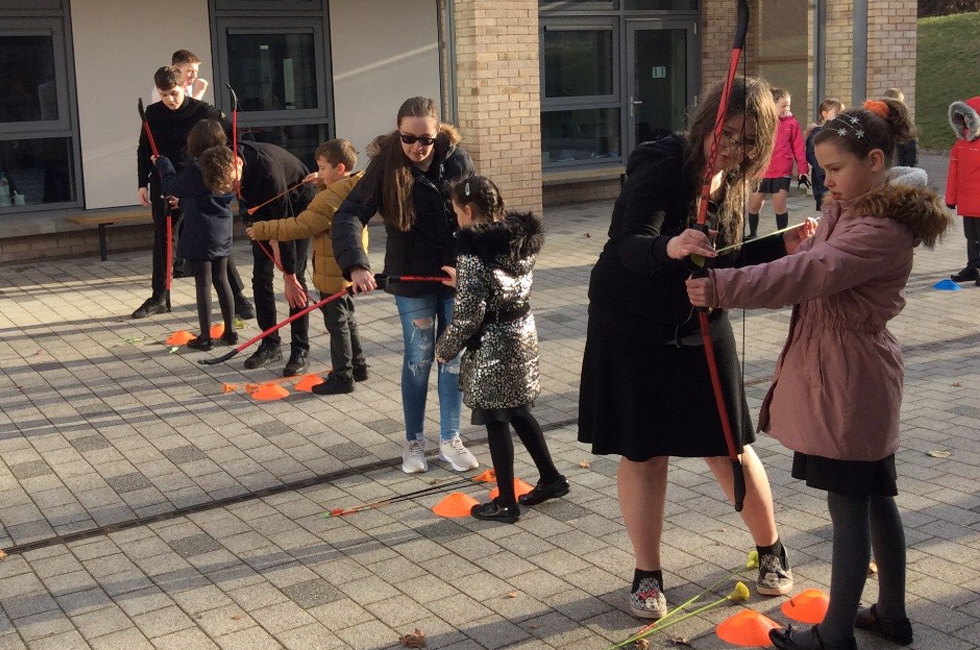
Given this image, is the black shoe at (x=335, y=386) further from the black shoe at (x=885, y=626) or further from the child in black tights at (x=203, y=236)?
the black shoe at (x=885, y=626)

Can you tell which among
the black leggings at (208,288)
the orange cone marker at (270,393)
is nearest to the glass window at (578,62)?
the black leggings at (208,288)

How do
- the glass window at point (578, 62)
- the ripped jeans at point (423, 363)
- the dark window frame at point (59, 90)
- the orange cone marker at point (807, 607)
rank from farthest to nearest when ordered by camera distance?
→ 1. the glass window at point (578, 62)
2. the dark window frame at point (59, 90)
3. the ripped jeans at point (423, 363)
4. the orange cone marker at point (807, 607)

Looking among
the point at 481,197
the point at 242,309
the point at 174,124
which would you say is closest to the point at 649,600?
the point at 481,197

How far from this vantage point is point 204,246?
9.05 m

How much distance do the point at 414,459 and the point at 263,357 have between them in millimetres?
2670

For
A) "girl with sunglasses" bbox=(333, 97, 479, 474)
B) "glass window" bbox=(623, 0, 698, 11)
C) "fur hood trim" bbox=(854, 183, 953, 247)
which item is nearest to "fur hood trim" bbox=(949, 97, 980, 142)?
"girl with sunglasses" bbox=(333, 97, 479, 474)

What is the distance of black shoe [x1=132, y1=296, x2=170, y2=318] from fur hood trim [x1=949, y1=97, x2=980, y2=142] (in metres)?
7.16

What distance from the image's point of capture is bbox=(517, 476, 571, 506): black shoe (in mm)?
5875

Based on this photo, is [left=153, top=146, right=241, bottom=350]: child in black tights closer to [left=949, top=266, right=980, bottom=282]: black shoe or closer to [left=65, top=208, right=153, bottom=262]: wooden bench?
[left=65, top=208, right=153, bottom=262]: wooden bench

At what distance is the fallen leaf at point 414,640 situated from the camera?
445 centimetres

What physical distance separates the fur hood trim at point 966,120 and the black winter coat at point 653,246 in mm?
7651

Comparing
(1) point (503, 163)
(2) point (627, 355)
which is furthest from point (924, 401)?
(1) point (503, 163)

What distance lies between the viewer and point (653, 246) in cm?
407

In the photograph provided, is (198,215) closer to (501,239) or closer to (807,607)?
(501,239)
